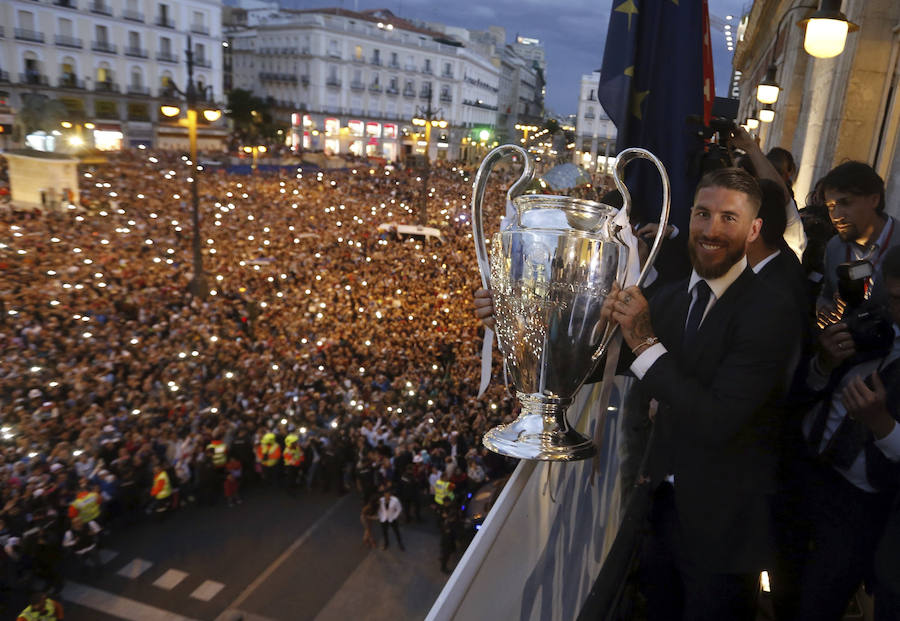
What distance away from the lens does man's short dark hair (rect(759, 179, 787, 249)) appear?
2.14 meters

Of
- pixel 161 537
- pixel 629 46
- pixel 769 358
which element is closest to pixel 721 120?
pixel 629 46

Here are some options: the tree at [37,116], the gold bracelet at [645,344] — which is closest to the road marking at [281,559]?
the gold bracelet at [645,344]

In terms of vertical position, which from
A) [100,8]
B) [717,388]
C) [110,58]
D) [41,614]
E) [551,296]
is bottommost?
[41,614]

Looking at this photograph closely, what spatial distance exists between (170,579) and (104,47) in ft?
150

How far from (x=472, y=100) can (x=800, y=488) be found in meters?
77.4

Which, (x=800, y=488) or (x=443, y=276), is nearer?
(x=800, y=488)

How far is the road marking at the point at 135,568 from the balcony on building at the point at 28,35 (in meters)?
43.6

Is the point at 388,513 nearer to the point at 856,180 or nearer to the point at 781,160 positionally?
the point at 781,160

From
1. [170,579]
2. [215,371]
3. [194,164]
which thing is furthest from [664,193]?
[194,164]

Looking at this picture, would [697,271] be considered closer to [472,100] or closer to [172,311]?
[172,311]

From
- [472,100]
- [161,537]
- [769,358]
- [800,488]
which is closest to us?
[769,358]

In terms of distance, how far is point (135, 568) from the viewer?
764cm

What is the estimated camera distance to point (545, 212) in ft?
5.13

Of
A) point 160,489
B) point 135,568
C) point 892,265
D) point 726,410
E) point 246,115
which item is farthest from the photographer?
point 246,115
